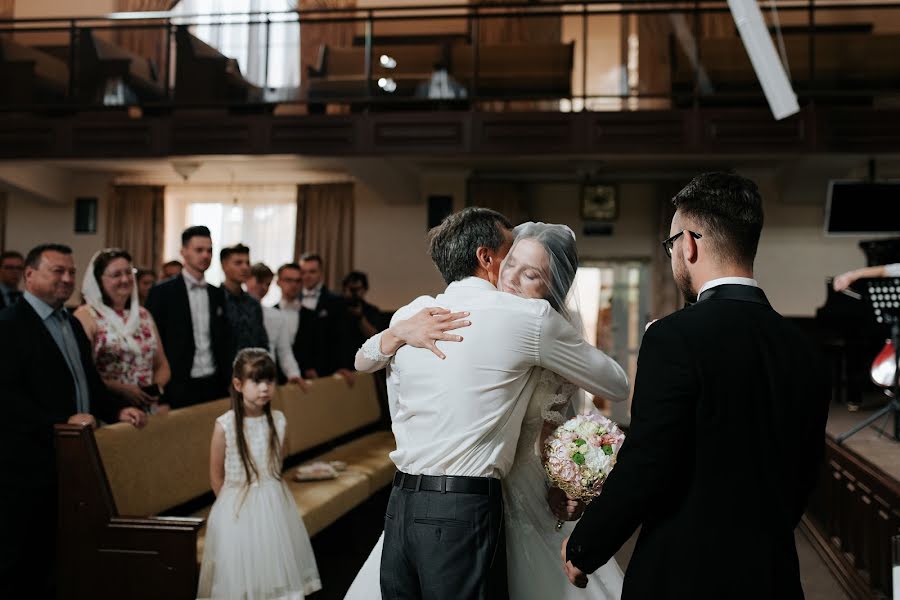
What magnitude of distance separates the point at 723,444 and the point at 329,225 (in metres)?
9.98

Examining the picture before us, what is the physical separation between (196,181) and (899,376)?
898 centimetres

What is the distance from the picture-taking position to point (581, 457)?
2023 millimetres

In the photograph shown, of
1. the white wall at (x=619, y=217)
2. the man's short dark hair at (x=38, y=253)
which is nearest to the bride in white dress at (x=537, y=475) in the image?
the man's short dark hair at (x=38, y=253)

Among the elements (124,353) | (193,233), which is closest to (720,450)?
(124,353)

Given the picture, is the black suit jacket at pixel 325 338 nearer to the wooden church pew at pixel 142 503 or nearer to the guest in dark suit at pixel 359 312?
the guest in dark suit at pixel 359 312

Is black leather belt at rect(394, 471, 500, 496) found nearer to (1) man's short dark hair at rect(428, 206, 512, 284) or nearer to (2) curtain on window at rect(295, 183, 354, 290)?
(1) man's short dark hair at rect(428, 206, 512, 284)

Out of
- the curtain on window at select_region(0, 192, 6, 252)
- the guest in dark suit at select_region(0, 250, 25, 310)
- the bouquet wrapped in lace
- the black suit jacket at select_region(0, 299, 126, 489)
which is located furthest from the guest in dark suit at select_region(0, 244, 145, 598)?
the curtain on window at select_region(0, 192, 6, 252)

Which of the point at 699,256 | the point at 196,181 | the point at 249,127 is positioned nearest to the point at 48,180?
the point at 196,181

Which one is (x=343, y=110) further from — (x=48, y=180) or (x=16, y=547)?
(x=16, y=547)

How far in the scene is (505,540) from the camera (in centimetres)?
205

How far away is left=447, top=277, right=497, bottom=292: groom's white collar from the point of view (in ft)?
6.86

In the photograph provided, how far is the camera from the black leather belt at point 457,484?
6.48ft

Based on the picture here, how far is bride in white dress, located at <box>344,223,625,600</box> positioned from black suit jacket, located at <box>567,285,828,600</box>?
449 millimetres

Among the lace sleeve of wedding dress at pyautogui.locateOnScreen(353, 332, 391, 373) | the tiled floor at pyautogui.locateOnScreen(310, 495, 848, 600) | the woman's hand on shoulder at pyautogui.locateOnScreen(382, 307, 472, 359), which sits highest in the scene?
the woman's hand on shoulder at pyautogui.locateOnScreen(382, 307, 472, 359)
